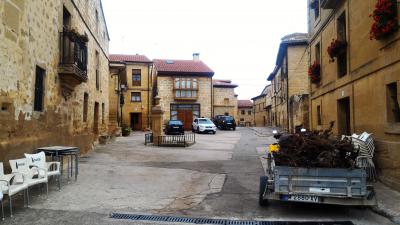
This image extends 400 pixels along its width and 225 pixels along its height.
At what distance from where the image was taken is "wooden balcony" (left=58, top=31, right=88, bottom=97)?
10.9 meters

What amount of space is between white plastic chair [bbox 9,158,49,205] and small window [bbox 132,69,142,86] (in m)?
35.2

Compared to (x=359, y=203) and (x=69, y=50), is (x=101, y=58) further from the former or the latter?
(x=359, y=203)

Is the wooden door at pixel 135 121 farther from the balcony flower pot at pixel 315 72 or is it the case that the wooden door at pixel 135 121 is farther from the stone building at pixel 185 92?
the balcony flower pot at pixel 315 72

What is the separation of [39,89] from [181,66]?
115 ft

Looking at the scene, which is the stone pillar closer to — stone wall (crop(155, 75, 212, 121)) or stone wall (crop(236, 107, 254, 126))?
stone wall (crop(155, 75, 212, 121))

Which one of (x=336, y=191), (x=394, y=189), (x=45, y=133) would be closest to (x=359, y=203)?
(x=336, y=191)

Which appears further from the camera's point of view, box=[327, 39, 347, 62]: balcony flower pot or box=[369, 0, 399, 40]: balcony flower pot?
box=[327, 39, 347, 62]: balcony flower pot

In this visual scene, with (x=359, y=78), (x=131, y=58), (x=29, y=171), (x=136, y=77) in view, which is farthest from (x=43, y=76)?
(x=131, y=58)

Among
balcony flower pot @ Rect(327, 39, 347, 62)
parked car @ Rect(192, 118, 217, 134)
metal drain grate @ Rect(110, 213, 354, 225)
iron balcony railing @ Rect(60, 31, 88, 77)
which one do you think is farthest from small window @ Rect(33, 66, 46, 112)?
parked car @ Rect(192, 118, 217, 134)

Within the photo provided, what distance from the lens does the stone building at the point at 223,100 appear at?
47625 mm

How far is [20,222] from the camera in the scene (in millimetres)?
5461

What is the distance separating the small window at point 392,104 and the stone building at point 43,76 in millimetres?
8032

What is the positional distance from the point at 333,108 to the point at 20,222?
10122mm

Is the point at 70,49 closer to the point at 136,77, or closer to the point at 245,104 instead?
the point at 136,77
